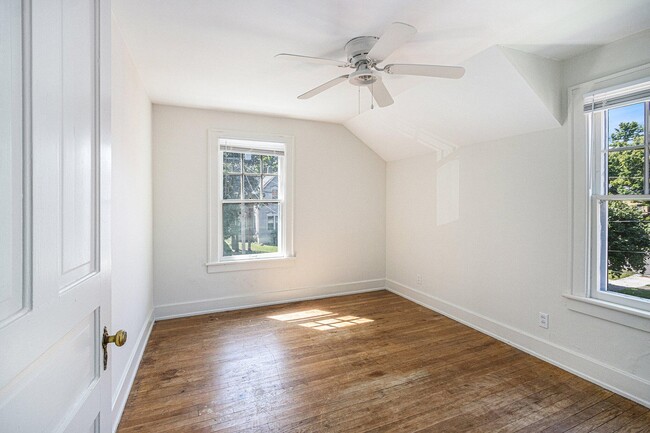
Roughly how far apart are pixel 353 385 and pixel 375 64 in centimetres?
228

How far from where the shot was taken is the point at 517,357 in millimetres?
→ 2693

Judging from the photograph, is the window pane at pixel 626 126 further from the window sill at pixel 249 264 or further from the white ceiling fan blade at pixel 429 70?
the window sill at pixel 249 264

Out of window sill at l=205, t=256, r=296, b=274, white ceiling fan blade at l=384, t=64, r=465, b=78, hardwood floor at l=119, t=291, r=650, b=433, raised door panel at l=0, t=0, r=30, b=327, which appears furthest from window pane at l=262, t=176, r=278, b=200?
raised door panel at l=0, t=0, r=30, b=327

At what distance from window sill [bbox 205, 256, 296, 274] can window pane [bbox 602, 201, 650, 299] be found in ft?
10.4

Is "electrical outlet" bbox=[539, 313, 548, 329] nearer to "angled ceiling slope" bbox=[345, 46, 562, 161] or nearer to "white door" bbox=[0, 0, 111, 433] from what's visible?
"angled ceiling slope" bbox=[345, 46, 562, 161]

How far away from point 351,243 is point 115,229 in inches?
123

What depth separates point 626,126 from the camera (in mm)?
2240

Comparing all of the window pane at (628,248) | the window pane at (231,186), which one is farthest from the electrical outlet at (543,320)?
the window pane at (231,186)

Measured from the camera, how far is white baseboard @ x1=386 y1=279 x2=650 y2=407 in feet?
6.95

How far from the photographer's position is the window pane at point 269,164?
409 cm

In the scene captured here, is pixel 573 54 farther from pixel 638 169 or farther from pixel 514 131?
pixel 638 169

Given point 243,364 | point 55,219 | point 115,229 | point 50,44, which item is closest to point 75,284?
point 55,219

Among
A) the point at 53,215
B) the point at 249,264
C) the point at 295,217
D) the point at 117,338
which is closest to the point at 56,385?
the point at 117,338

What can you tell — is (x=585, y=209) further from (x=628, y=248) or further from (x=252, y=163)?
(x=252, y=163)
